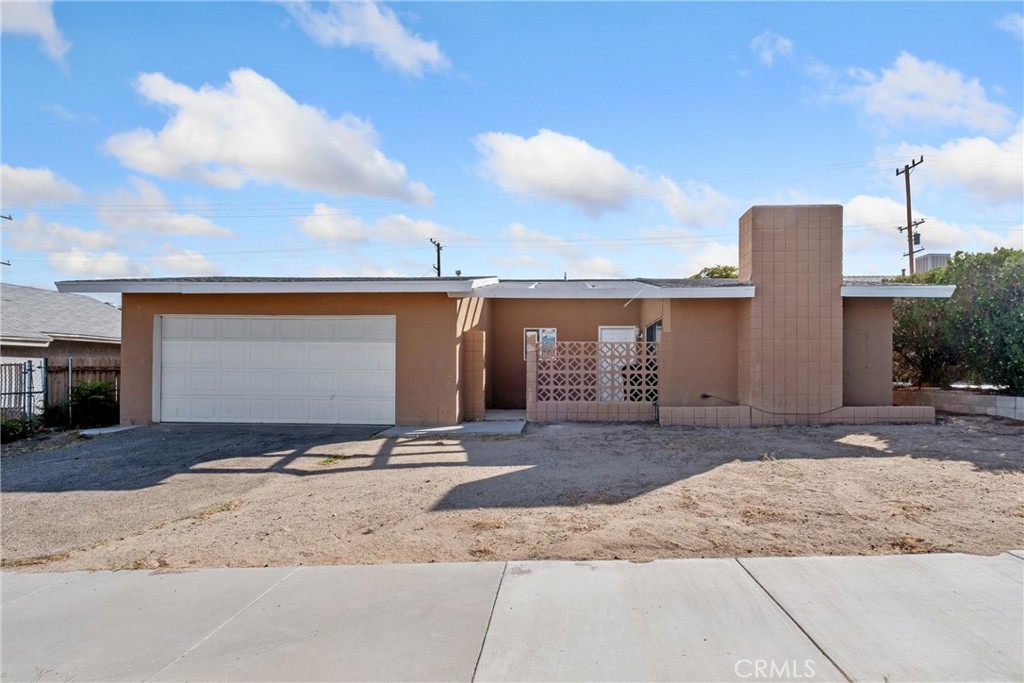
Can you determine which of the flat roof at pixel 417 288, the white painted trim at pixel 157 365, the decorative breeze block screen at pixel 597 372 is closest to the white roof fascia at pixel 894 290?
the flat roof at pixel 417 288

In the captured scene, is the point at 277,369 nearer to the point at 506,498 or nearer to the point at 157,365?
the point at 157,365

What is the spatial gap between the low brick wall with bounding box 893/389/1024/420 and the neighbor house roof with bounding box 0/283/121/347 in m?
22.9

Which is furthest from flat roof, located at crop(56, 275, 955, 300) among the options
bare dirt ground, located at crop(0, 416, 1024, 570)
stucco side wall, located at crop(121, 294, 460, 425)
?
bare dirt ground, located at crop(0, 416, 1024, 570)

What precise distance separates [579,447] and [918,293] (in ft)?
26.2

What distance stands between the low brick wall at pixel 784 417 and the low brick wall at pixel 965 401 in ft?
4.59

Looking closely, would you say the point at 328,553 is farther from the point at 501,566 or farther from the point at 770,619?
the point at 770,619

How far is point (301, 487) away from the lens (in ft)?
27.0

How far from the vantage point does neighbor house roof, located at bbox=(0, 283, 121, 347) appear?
1914 cm

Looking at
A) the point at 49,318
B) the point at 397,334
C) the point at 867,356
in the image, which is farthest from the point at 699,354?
the point at 49,318

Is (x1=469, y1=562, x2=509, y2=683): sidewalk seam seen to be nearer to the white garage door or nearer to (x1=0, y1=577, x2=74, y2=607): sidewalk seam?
(x1=0, y1=577, x2=74, y2=607): sidewalk seam

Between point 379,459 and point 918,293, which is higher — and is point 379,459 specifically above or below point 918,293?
below

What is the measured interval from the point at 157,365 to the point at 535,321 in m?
9.36

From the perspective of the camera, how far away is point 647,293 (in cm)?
1348

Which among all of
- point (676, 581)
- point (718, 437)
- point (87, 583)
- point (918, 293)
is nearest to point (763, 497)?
point (676, 581)
